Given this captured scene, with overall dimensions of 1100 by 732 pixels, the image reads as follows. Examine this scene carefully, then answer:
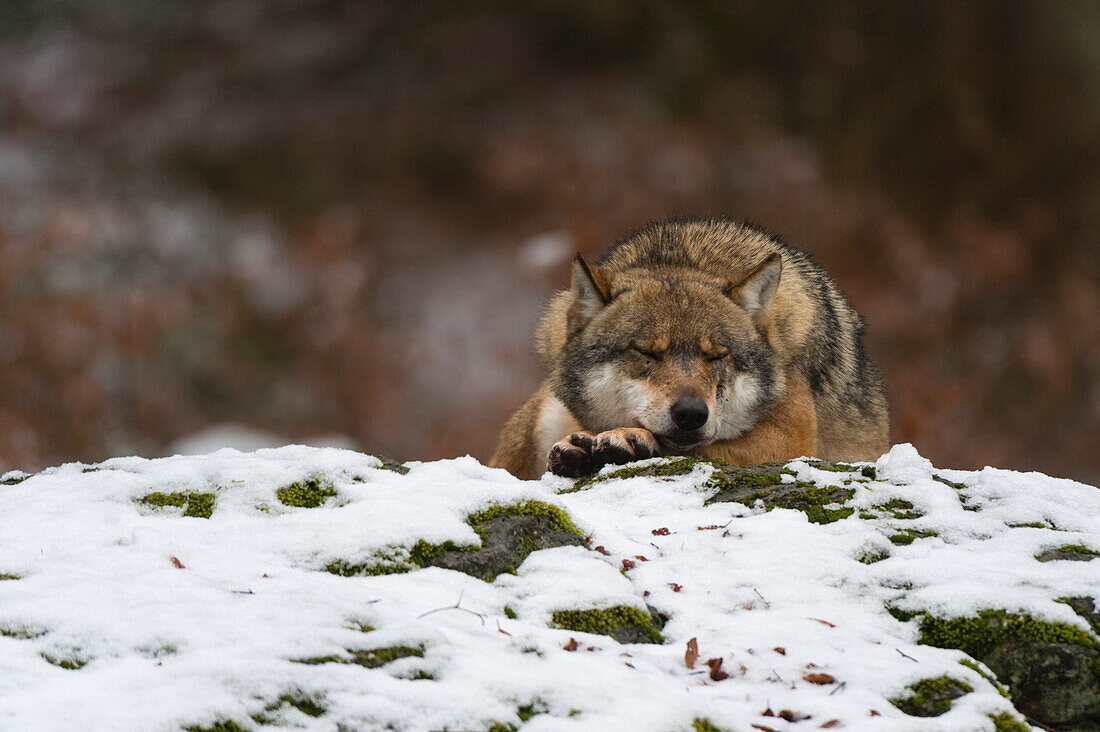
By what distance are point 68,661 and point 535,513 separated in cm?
180

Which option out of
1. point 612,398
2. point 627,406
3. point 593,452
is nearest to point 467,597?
point 593,452

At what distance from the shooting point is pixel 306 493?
3828 mm

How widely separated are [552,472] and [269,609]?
2.78 m

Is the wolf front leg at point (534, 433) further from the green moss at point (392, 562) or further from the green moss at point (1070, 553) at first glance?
the green moss at point (1070, 553)

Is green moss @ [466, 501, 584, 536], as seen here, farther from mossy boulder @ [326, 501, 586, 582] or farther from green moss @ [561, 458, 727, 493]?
green moss @ [561, 458, 727, 493]

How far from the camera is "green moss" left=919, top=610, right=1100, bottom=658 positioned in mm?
2961

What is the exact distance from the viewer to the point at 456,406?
529 inches

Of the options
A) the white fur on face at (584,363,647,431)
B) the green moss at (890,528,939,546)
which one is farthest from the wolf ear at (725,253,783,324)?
the green moss at (890,528,939,546)

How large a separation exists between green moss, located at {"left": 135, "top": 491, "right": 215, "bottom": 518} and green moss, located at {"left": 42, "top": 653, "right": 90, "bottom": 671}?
1.25m

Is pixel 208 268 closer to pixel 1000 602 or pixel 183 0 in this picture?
pixel 183 0

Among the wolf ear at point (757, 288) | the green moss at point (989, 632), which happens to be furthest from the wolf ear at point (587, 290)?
the green moss at point (989, 632)

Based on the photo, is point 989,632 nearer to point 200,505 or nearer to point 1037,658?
point 1037,658

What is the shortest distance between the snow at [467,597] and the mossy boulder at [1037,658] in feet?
0.20

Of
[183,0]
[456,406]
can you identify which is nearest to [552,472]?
[456,406]
